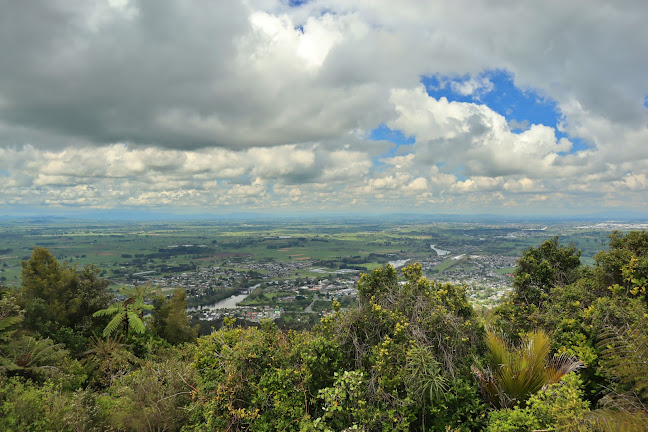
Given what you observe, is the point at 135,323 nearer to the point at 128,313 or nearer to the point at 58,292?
the point at 128,313

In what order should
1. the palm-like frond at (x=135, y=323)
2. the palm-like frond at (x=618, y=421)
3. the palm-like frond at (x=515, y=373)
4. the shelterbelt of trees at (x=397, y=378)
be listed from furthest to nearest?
the palm-like frond at (x=135, y=323), the palm-like frond at (x=515, y=373), the shelterbelt of trees at (x=397, y=378), the palm-like frond at (x=618, y=421)

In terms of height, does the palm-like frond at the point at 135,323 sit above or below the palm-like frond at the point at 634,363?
below

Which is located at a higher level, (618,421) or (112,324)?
(618,421)

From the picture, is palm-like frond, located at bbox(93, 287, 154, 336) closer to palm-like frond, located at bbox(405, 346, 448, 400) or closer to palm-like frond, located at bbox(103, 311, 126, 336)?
palm-like frond, located at bbox(103, 311, 126, 336)

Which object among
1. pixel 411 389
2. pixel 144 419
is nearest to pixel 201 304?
pixel 144 419

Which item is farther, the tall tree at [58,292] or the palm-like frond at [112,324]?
the tall tree at [58,292]

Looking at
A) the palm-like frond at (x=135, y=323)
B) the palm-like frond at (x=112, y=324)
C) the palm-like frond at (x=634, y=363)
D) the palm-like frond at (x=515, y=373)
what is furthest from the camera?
the palm-like frond at (x=135, y=323)

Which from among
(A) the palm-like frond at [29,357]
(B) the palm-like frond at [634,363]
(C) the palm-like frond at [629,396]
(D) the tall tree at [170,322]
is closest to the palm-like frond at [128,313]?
(D) the tall tree at [170,322]

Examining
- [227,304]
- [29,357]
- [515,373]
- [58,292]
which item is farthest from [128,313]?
[227,304]

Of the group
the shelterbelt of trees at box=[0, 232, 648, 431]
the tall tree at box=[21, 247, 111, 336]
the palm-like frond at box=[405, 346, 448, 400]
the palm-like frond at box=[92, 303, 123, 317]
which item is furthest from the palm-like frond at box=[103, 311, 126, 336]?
the palm-like frond at box=[405, 346, 448, 400]

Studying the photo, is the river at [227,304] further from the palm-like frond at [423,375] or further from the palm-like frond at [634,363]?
the palm-like frond at [634,363]
